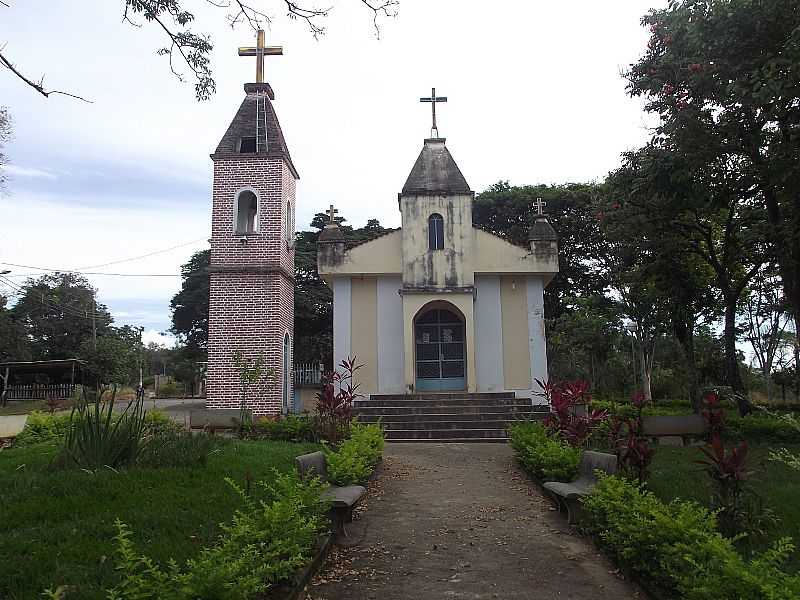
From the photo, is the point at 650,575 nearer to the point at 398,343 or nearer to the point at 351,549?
the point at 351,549

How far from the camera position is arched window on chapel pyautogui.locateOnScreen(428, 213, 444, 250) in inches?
656

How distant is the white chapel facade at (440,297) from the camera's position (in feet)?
53.5

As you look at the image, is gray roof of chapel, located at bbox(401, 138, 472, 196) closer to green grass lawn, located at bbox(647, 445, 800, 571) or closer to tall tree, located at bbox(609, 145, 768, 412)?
tall tree, located at bbox(609, 145, 768, 412)

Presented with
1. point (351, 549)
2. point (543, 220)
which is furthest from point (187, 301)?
point (351, 549)

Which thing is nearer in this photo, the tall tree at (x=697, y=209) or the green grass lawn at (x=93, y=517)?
A: the green grass lawn at (x=93, y=517)

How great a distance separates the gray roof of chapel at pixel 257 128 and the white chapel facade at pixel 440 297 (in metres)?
2.72

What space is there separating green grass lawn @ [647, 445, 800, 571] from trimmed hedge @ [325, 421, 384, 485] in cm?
317

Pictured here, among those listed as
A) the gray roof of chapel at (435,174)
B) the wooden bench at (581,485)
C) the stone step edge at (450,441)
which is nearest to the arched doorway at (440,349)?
the gray roof of chapel at (435,174)

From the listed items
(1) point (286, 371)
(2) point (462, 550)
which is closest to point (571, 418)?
(2) point (462, 550)

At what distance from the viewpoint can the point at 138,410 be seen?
687cm

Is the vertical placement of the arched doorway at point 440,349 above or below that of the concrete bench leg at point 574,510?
above

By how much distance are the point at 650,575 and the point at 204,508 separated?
138 inches

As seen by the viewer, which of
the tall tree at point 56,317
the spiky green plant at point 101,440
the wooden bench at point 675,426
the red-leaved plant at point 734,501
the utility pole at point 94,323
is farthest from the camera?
the tall tree at point 56,317

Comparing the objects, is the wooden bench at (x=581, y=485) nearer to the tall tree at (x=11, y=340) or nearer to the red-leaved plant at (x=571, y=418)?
the red-leaved plant at (x=571, y=418)
